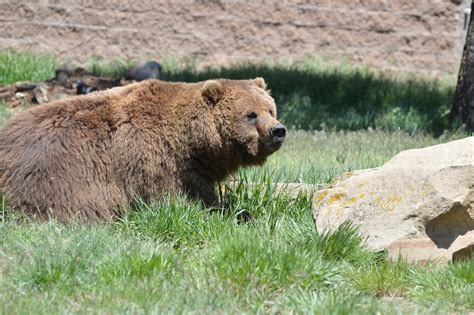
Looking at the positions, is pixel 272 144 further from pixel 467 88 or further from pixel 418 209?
pixel 467 88

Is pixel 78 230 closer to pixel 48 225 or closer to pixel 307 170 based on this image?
pixel 48 225

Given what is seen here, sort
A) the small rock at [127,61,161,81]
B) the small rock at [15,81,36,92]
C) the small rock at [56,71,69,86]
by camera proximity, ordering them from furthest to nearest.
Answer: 1. the small rock at [127,61,161,81]
2. the small rock at [56,71,69,86]
3. the small rock at [15,81,36,92]

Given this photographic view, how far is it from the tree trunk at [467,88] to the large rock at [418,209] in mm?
5821

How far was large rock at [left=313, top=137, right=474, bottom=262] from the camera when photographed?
6273mm

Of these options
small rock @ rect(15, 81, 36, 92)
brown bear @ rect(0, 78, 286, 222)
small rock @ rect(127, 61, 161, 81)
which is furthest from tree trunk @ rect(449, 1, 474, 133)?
small rock @ rect(15, 81, 36, 92)

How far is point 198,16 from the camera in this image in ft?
57.7

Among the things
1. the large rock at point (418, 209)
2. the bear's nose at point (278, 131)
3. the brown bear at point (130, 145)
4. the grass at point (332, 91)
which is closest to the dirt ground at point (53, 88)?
the grass at point (332, 91)

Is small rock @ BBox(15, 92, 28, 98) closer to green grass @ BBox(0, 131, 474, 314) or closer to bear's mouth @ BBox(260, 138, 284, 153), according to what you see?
green grass @ BBox(0, 131, 474, 314)

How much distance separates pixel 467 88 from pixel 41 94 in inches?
240

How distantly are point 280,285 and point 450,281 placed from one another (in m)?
1.16

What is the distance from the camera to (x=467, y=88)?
1244 centimetres

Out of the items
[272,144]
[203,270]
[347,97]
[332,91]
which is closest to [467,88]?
[347,97]

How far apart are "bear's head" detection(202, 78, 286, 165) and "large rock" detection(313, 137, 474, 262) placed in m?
0.84

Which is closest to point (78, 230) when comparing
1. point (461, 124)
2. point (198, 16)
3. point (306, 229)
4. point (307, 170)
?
point (306, 229)
